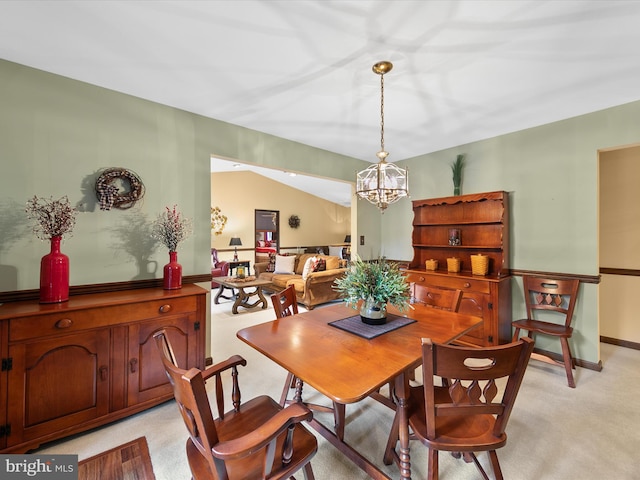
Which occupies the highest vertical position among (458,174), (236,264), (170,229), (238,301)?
(458,174)

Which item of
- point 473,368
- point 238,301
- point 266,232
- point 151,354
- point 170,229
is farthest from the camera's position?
point 266,232

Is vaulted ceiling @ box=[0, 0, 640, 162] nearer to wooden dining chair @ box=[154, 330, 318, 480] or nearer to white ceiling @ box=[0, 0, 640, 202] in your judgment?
white ceiling @ box=[0, 0, 640, 202]

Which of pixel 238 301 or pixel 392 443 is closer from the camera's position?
pixel 392 443

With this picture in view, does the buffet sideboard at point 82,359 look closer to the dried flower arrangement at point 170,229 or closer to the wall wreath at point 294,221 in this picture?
the dried flower arrangement at point 170,229

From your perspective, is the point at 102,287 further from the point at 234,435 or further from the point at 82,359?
→ the point at 234,435

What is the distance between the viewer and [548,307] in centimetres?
287

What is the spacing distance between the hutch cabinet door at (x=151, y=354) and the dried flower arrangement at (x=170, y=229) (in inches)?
26.8

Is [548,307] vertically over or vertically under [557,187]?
under

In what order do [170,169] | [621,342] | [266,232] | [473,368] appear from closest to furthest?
[473,368] < [170,169] < [621,342] < [266,232]

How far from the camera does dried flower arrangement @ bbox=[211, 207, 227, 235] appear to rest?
7.51m

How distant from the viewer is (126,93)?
241cm

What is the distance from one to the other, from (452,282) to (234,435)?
291 cm

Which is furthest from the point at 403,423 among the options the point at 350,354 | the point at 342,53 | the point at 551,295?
the point at 551,295

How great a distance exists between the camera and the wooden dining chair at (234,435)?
2.87 feet
